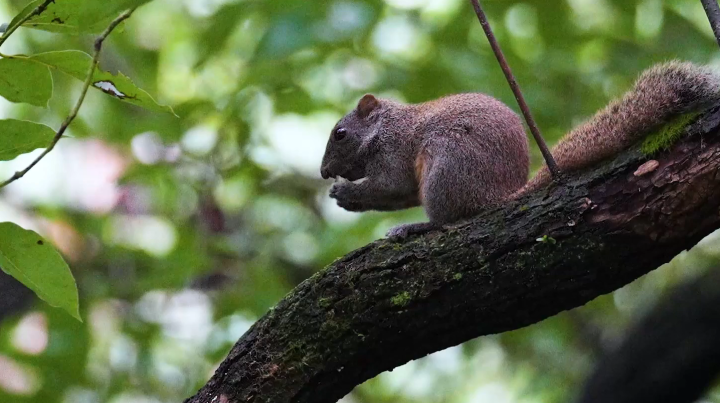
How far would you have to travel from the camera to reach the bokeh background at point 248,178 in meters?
4.87

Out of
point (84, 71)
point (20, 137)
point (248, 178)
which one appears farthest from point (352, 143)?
point (20, 137)

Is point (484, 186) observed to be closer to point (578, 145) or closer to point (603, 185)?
point (578, 145)

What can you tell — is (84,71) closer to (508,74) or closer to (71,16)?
(71,16)

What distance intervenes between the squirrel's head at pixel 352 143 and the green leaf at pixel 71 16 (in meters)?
2.43

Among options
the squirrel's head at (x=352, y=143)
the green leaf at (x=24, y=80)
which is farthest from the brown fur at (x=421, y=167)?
the green leaf at (x=24, y=80)

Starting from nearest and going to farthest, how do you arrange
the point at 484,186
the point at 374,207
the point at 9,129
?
the point at 9,129
the point at 484,186
the point at 374,207

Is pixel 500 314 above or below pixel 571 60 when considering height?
below

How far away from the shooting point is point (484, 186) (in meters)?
3.43

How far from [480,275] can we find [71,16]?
1467 millimetres

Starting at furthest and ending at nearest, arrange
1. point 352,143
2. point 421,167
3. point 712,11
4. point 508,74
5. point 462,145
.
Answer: point 352,143
point 421,167
point 462,145
point 508,74
point 712,11

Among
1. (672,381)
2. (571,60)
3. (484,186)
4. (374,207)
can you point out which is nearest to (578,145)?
(484,186)

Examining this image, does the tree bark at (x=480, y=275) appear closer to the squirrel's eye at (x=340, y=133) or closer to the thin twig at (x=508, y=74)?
the thin twig at (x=508, y=74)

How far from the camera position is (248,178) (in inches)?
237

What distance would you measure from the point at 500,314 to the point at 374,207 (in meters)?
1.57
